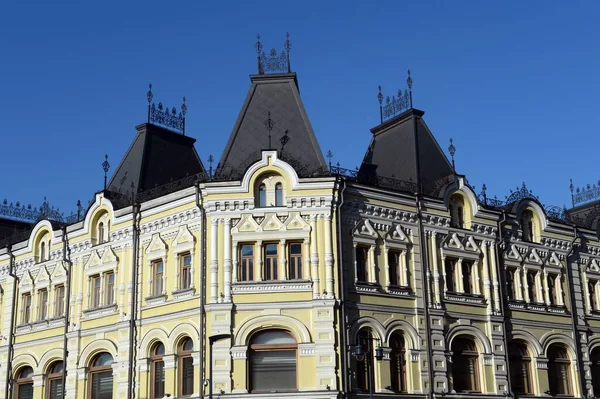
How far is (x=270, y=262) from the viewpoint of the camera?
3516 centimetres

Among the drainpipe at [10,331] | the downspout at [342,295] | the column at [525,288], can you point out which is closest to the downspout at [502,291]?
the column at [525,288]

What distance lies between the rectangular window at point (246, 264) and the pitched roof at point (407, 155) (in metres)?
7.40

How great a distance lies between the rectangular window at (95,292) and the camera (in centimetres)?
3981

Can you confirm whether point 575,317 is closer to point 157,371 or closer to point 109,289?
point 157,371

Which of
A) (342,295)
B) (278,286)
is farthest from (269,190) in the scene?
(342,295)

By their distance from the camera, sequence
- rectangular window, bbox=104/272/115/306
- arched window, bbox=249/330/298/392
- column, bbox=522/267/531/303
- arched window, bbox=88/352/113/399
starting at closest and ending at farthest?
1. arched window, bbox=249/330/298/392
2. arched window, bbox=88/352/113/399
3. rectangular window, bbox=104/272/115/306
4. column, bbox=522/267/531/303

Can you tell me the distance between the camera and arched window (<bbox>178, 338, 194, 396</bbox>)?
35.1 meters

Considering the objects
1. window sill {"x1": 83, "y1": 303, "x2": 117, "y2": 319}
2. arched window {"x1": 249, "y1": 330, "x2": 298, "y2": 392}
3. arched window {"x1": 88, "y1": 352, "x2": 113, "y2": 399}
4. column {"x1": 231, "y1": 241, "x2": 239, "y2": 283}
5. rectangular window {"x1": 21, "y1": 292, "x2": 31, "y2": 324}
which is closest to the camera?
arched window {"x1": 249, "y1": 330, "x2": 298, "y2": 392}

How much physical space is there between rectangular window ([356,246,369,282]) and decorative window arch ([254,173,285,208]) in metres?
3.88

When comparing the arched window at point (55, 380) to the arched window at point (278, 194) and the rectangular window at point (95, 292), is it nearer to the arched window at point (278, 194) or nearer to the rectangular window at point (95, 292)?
the rectangular window at point (95, 292)

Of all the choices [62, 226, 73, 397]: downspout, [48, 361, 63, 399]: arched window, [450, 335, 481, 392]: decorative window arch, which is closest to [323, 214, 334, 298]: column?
[450, 335, 481, 392]: decorative window arch

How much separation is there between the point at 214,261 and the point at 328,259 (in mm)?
4583

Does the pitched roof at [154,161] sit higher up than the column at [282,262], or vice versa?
the pitched roof at [154,161]

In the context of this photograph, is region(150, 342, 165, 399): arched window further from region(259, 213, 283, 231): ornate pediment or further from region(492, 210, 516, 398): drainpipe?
region(492, 210, 516, 398): drainpipe
